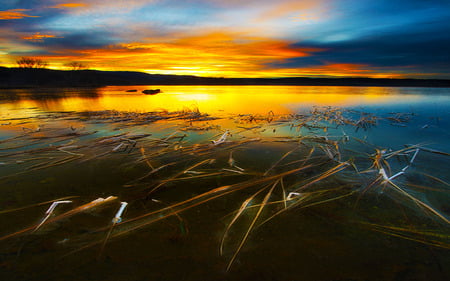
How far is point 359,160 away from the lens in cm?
441

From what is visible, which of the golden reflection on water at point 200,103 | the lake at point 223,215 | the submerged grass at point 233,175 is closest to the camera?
the lake at point 223,215

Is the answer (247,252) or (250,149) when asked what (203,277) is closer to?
(247,252)

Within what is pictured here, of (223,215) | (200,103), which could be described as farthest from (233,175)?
(200,103)

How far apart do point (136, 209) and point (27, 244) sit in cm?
109

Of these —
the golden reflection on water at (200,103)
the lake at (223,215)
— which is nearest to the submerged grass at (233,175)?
the lake at (223,215)

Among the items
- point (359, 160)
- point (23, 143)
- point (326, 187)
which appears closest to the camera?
point (326, 187)

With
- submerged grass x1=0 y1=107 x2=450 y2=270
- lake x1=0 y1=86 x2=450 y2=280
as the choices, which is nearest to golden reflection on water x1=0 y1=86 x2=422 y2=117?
submerged grass x1=0 y1=107 x2=450 y2=270

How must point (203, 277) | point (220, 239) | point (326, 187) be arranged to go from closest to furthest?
point (203, 277) < point (220, 239) < point (326, 187)

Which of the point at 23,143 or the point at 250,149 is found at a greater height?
the point at 23,143

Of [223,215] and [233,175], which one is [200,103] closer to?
[233,175]

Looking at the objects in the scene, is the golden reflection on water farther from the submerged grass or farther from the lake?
the lake

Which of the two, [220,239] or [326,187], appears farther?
[326,187]

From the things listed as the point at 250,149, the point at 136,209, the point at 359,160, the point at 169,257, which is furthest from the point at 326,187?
the point at 136,209

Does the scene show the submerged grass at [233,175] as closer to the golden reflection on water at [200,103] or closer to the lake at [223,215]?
the lake at [223,215]
